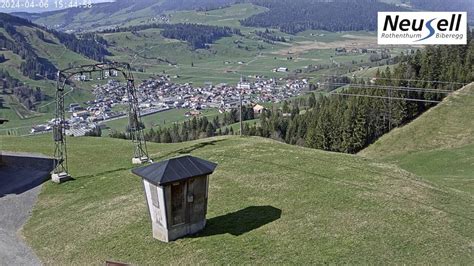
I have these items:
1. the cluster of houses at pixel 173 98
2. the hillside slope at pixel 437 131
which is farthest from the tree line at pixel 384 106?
the cluster of houses at pixel 173 98

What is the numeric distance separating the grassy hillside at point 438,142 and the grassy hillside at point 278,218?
21.7 m

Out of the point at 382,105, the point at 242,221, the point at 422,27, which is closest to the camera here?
the point at 242,221

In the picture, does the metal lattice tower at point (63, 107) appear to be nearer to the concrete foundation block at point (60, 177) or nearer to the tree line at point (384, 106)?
the concrete foundation block at point (60, 177)

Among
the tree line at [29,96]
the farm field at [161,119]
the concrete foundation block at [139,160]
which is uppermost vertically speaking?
the concrete foundation block at [139,160]

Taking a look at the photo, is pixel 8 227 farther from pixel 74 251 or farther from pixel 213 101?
pixel 213 101

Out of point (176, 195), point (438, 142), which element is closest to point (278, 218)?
point (176, 195)

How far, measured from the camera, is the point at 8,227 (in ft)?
75.6

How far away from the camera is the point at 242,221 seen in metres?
20.0

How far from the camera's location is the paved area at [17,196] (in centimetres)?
1967

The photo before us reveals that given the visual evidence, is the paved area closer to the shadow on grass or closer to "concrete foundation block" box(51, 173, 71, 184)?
"concrete foundation block" box(51, 173, 71, 184)

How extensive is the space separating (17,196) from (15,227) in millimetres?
5596

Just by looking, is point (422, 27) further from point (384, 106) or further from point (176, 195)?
point (176, 195)

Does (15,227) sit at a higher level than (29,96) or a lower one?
higher

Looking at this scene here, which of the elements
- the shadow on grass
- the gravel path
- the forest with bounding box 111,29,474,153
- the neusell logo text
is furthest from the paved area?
the neusell logo text
